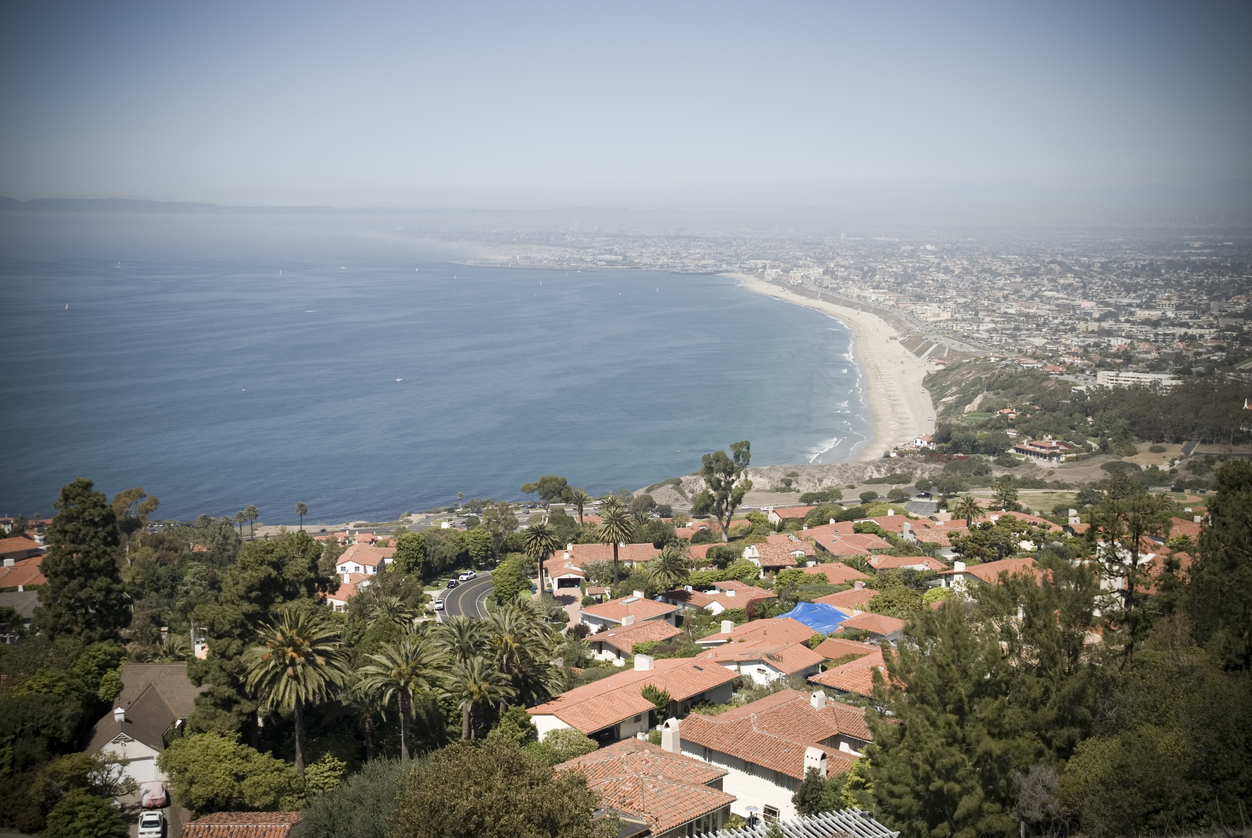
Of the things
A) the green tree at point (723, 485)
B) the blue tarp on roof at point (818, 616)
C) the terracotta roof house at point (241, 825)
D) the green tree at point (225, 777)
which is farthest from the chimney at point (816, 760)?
the green tree at point (723, 485)

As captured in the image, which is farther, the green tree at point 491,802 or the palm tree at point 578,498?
the palm tree at point 578,498

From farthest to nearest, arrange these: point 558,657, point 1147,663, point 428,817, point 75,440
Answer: point 75,440 → point 558,657 → point 1147,663 → point 428,817

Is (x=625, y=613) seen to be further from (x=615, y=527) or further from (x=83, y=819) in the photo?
(x=83, y=819)

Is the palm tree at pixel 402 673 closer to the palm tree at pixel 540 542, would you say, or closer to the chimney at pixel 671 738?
the chimney at pixel 671 738

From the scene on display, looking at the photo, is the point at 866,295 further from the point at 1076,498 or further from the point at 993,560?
the point at 993,560

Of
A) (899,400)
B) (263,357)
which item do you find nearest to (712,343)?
(899,400)

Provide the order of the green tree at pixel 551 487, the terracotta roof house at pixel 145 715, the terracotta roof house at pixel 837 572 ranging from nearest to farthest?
the terracotta roof house at pixel 145 715
the terracotta roof house at pixel 837 572
the green tree at pixel 551 487

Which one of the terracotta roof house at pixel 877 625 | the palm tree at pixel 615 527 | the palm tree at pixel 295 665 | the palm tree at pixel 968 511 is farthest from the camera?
the palm tree at pixel 968 511

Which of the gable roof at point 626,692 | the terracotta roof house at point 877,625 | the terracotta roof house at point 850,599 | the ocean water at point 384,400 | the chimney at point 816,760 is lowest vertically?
the ocean water at point 384,400
